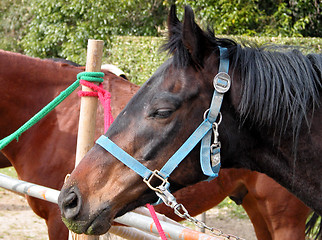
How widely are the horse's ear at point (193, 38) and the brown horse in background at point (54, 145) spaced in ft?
4.50

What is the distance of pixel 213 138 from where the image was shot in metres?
1.75

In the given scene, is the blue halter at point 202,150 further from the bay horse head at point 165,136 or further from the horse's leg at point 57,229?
the horse's leg at point 57,229

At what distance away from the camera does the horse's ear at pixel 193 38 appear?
5.61ft

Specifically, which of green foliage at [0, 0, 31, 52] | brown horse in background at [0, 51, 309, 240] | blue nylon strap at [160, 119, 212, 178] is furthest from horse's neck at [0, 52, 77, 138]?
green foliage at [0, 0, 31, 52]

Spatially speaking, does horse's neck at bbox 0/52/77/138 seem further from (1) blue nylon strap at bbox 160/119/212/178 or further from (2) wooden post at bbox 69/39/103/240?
(1) blue nylon strap at bbox 160/119/212/178

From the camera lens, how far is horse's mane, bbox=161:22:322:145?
174 centimetres

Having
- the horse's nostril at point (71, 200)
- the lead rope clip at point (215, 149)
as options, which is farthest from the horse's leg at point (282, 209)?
the horse's nostril at point (71, 200)

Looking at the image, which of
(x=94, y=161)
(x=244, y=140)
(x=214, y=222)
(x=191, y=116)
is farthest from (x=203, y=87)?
(x=214, y=222)

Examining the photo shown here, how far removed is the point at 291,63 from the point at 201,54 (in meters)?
0.39

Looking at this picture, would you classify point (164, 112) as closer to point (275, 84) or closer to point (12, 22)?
point (275, 84)

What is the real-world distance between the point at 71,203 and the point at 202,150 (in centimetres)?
59

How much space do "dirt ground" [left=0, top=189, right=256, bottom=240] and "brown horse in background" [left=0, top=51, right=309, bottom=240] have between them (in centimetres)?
219

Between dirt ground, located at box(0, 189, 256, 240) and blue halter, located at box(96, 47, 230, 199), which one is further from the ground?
blue halter, located at box(96, 47, 230, 199)

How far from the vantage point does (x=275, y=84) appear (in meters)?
1.76
